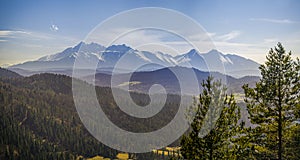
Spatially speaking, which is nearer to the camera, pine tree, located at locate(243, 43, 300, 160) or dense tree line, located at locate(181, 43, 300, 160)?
dense tree line, located at locate(181, 43, 300, 160)

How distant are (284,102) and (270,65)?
3091 mm

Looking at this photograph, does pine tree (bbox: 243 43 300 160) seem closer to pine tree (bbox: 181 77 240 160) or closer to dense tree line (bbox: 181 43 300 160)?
dense tree line (bbox: 181 43 300 160)

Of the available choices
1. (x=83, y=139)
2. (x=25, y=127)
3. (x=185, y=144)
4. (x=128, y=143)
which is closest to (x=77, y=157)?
(x=83, y=139)

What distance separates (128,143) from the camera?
7456 inches

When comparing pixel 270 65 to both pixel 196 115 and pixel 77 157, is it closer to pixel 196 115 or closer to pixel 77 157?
pixel 196 115

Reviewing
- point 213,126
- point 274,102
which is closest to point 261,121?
point 274,102

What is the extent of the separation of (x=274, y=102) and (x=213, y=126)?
552cm

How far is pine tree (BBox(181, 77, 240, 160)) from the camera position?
2025 cm

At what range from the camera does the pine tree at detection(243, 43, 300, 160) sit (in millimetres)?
21594

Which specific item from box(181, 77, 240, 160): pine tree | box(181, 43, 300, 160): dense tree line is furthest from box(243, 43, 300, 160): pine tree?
A: box(181, 77, 240, 160): pine tree

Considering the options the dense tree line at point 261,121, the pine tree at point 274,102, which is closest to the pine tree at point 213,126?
the dense tree line at point 261,121

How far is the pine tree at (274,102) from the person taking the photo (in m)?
21.6

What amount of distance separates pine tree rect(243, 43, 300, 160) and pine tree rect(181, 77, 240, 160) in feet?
8.64

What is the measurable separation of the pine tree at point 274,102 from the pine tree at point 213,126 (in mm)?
2633
